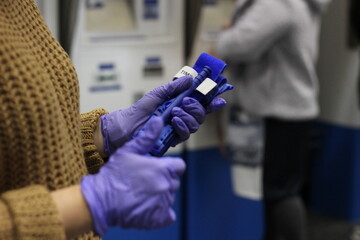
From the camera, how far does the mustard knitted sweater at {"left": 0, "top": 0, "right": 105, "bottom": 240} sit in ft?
2.45

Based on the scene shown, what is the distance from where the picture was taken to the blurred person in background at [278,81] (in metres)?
2.22

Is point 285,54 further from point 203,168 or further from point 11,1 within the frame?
point 11,1

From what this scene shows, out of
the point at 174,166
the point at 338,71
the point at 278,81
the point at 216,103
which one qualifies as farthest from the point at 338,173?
the point at 174,166

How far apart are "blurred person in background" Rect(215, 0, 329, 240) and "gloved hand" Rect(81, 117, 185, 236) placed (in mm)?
1510

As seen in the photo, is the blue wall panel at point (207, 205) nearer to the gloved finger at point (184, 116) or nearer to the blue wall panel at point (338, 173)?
the blue wall panel at point (338, 173)

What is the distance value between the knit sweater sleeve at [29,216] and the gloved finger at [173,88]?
0.39 meters

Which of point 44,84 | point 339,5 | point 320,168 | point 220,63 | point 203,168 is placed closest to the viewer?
point 44,84

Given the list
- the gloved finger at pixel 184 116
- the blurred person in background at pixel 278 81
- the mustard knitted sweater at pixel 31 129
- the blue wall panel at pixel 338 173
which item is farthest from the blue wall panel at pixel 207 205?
the mustard knitted sweater at pixel 31 129

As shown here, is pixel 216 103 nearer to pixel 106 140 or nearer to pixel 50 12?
pixel 106 140

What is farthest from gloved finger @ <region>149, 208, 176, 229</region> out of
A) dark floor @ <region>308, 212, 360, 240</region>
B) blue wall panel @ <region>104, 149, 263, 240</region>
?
dark floor @ <region>308, 212, 360, 240</region>

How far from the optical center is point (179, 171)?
0.82m

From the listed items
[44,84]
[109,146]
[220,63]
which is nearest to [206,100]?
[220,63]

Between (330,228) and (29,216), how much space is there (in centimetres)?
291

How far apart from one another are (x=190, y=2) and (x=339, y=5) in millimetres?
1241
